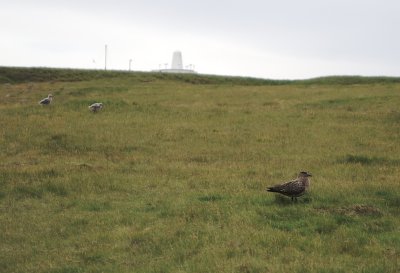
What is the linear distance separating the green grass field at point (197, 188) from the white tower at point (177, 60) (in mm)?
65229

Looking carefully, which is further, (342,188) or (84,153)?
(84,153)

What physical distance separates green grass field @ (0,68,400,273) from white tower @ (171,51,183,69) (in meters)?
65.2

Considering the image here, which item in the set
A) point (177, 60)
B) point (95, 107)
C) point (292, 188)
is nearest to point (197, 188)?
point (292, 188)

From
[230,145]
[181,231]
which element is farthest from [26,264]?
[230,145]

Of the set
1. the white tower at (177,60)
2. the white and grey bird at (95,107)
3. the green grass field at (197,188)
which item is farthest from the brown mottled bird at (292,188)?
the white tower at (177,60)

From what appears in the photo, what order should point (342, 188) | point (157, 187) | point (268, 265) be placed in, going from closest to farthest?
point (268, 265) < point (342, 188) < point (157, 187)

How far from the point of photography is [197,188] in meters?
14.7

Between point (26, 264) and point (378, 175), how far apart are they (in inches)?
408

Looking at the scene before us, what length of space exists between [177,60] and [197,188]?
8385 centimetres

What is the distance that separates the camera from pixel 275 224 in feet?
35.7

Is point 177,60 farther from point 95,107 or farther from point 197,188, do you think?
point 197,188

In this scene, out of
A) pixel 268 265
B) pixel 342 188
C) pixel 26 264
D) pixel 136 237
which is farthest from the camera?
pixel 342 188

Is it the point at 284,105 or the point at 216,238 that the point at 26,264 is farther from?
the point at 284,105

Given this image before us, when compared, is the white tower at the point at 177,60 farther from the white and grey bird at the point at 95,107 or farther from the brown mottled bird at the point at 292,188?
the brown mottled bird at the point at 292,188
